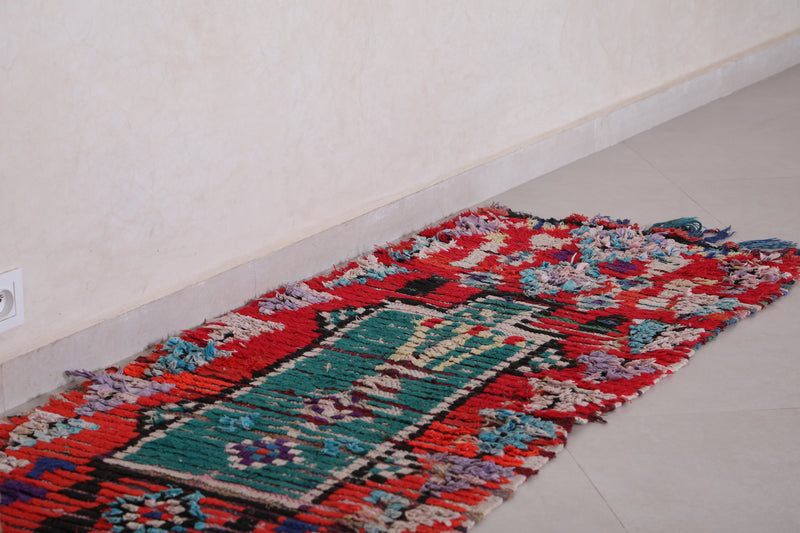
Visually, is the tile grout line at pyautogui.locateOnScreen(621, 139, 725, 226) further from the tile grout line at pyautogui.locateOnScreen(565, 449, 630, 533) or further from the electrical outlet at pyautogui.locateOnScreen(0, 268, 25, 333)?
the electrical outlet at pyautogui.locateOnScreen(0, 268, 25, 333)

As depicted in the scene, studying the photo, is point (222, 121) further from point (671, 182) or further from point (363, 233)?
point (671, 182)

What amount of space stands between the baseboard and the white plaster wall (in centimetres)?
3

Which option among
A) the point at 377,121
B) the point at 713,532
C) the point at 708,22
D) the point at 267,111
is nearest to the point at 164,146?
the point at 267,111

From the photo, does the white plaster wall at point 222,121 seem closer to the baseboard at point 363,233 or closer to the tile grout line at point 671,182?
the baseboard at point 363,233

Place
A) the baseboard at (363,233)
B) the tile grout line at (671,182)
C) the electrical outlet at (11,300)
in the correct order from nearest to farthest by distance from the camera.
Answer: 1. the electrical outlet at (11,300)
2. the baseboard at (363,233)
3. the tile grout line at (671,182)

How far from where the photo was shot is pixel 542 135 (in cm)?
322

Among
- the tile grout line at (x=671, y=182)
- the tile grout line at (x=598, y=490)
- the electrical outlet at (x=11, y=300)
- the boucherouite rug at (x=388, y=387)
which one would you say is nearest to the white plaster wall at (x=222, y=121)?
the electrical outlet at (x=11, y=300)

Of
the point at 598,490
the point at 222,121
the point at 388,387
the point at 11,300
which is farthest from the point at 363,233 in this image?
the point at 598,490

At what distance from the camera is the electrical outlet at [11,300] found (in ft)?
5.76

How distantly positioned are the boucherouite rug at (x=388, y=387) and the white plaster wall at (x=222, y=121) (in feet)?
0.58

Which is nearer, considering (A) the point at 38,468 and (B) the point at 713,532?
(B) the point at 713,532

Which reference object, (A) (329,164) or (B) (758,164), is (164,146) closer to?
(A) (329,164)

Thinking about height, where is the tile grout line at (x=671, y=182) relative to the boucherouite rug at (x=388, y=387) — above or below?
above

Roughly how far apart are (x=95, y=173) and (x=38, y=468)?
54 centimetres
